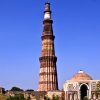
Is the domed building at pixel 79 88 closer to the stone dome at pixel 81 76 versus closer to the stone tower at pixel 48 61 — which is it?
the stone dome at pixel 81 76

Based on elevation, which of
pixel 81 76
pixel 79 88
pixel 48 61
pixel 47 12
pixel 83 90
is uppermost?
pixel 47 12

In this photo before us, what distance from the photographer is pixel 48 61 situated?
5738cm

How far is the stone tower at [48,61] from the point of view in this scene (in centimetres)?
5681

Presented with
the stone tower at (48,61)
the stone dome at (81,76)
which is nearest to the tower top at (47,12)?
the stone tower at (48,61)

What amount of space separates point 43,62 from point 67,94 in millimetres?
8018

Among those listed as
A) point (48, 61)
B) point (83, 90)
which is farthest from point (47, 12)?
point (83, 90)

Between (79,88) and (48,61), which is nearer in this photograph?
(79,88)

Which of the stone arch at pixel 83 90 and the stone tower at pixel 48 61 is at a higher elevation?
the stone tower at pixel 48 61

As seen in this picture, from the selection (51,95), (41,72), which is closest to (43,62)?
(41,72)

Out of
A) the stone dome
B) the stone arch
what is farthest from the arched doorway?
the stone dome

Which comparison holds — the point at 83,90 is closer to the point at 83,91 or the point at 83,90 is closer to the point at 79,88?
the point at 83,91

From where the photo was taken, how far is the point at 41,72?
57281 mm

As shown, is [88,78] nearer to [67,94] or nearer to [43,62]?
[67,94]

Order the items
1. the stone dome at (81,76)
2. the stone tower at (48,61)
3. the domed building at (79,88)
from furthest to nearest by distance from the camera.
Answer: the stone tower at (48,61), the stone dome at (81,76), the domed building at (79,88)
